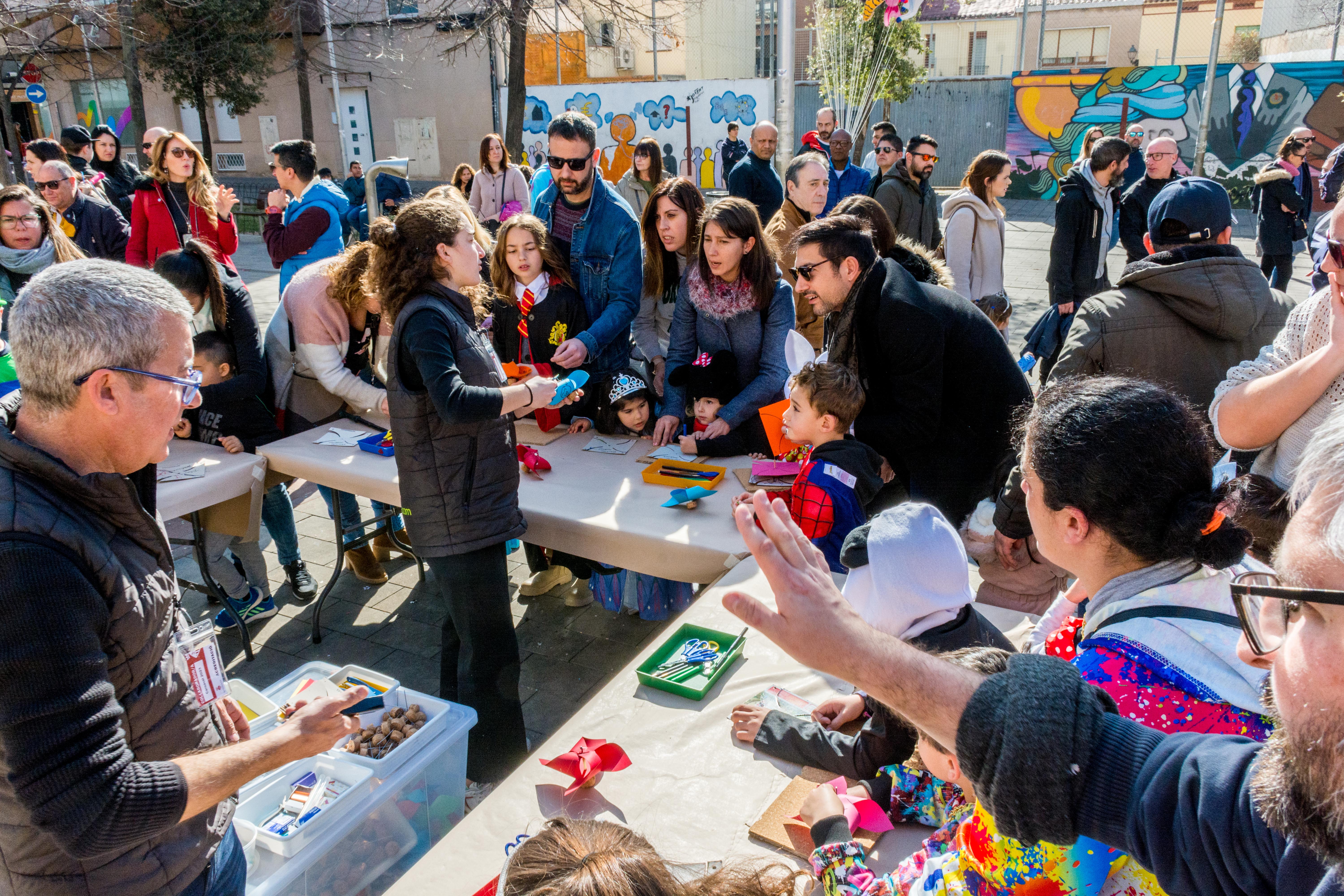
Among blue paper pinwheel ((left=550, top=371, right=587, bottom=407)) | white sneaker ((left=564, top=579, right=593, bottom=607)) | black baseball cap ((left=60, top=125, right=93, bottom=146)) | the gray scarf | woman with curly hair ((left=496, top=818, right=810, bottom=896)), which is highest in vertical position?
black baseball cap ((left=60, top=125, right=93, bottom=146))

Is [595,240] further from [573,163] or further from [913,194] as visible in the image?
[913,194]

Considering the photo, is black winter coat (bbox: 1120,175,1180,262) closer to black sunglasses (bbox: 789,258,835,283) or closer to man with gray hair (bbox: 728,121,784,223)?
man with gray hair (bbox: 728,121,784,223)

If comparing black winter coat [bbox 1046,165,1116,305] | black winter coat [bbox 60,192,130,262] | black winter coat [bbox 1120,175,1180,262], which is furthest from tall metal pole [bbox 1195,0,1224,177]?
black winter coat [bbox 60,192,130,262]

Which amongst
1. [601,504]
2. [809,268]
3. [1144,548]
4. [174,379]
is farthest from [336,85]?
[1144,548]

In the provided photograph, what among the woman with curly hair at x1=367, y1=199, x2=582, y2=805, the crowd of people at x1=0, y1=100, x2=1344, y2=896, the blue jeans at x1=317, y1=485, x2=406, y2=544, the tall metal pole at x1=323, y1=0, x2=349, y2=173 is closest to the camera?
the crowd of people at x1=0, y1=100, x2=1344, y2=896

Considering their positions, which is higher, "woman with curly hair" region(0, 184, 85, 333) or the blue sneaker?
"woman with curly hair" region(0, 184, 85, 333)

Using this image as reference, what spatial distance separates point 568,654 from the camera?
11.6 ft

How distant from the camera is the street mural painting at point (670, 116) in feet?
60.0

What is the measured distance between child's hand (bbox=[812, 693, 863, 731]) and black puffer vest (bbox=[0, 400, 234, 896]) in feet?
3.96

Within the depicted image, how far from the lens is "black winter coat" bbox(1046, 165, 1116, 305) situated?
5320mm

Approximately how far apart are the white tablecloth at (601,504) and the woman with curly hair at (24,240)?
6.26 ft

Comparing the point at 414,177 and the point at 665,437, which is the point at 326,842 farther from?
the point at 414,177

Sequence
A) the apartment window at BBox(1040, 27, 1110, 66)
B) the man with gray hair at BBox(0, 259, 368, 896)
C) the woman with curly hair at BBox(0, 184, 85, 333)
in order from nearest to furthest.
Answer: the man with gray hair at BBox(0, 259, 368, 896) < the woman with curly hair at BBox(0, 184, 85, 333) < the apartment window at BBox(1040, 27, 1110, 66)

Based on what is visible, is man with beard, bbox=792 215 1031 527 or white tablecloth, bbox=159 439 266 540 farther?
white tablecloth, bbox=159 439 266 540
